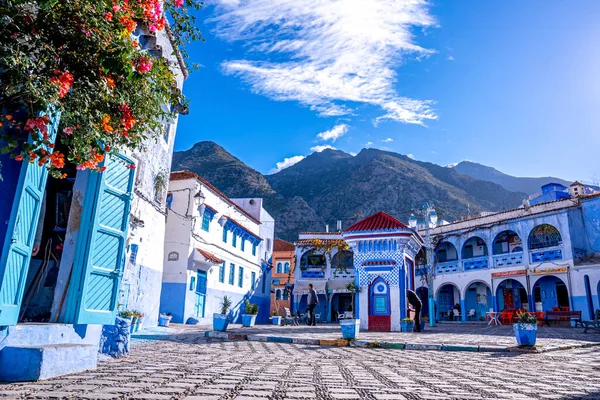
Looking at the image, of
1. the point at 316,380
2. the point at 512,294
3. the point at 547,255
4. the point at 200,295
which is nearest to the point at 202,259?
the point at 200,295

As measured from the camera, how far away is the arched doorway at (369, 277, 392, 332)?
17.9 metres

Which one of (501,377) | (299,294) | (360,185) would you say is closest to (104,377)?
(501,377)

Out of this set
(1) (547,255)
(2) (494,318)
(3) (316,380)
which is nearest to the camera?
(3) (316,380)

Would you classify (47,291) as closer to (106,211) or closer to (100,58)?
(106,211)

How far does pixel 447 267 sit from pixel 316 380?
30.3 m

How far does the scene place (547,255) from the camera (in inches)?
1038

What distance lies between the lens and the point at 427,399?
401 centimetres

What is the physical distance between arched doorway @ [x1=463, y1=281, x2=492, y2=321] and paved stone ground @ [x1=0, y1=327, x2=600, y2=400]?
26.5 metres

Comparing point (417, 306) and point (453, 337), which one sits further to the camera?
point (417, 306)

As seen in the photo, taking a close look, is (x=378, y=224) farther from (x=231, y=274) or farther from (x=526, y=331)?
(x=231, y=274)

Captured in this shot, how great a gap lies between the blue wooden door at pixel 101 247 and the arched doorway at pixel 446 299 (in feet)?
106

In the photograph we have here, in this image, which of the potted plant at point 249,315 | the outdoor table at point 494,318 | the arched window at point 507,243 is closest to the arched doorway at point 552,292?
the arched window at point 507,243

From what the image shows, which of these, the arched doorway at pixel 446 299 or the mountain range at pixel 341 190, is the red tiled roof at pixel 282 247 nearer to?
the arched doorway at pixel 446 299

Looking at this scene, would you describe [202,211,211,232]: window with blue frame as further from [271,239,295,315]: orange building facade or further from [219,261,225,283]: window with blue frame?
[271,239,295,315]: orange building facade
